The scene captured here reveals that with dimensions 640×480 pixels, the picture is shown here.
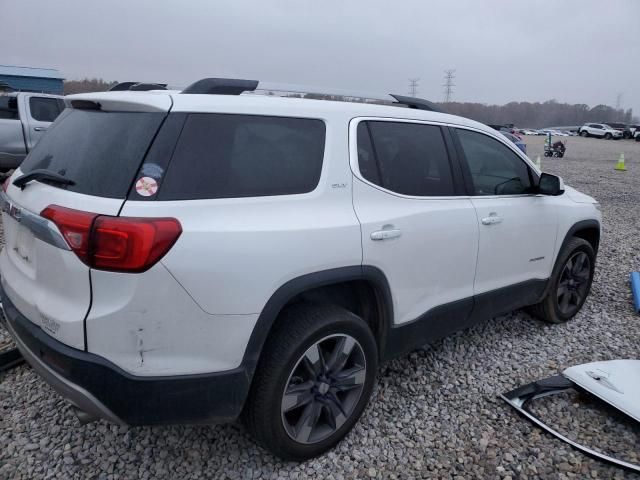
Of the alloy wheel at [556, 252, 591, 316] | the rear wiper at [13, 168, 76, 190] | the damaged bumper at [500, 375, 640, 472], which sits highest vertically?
the rear wiper at [13, 168, 76, 190]

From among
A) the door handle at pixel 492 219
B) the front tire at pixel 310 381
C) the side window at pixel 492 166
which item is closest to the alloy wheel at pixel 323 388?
the front tire at pixel 310 381

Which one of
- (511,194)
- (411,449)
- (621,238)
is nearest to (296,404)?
(411,449)

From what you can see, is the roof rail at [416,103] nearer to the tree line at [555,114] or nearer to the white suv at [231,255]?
the white suv at [231,255]

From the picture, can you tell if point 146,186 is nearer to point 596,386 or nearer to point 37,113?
point 596,386

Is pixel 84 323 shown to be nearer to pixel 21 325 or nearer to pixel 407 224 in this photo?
pixel 21 325

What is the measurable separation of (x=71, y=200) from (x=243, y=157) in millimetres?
718

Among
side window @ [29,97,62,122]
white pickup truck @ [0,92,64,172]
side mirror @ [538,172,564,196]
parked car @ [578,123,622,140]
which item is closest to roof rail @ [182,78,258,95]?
side mirror @ [538,172,564,196]

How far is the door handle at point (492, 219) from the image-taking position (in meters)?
3.20

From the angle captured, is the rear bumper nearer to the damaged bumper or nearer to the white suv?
the white suv

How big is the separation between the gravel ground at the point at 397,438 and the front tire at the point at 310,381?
18cm

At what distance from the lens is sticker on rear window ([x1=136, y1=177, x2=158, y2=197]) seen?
6.28 feet

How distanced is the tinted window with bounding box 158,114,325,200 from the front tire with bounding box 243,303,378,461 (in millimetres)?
632

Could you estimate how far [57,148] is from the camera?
93.4 inches

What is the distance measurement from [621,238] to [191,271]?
7801mm
